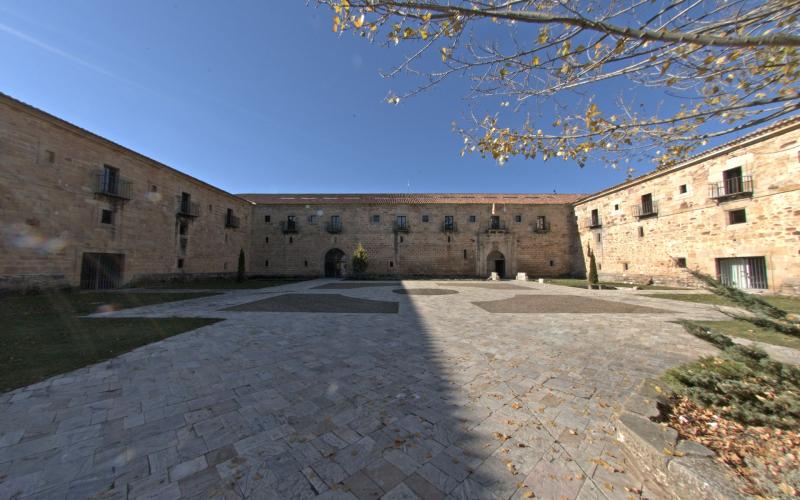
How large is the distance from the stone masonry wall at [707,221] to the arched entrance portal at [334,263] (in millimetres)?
19713

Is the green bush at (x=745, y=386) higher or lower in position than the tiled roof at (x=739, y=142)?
lower

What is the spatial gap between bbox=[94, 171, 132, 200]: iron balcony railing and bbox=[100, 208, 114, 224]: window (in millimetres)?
717

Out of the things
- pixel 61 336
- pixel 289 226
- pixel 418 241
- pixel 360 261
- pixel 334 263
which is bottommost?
pixel 61 336

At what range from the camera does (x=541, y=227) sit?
23312 mm

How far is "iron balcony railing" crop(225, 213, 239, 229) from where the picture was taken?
66.0ft

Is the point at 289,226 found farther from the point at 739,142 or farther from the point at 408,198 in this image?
the point at 739,142

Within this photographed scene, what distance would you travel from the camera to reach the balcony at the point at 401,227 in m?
23.1

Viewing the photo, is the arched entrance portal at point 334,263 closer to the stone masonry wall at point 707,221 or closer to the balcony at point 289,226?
the balcony at point 289,226

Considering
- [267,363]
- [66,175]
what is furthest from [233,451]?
[66,175]

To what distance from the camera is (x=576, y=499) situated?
1.51m

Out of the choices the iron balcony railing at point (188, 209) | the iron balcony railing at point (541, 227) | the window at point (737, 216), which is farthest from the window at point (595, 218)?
the iron balcony railing at point (188, 209)

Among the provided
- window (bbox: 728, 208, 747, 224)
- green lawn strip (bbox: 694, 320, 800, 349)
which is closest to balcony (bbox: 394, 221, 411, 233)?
window (bbox: 728, 208, 747, 224)

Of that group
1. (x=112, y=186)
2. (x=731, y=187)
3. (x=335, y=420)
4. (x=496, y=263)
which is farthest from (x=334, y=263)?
(x=731, y=187)

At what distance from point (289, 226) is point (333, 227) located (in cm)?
363
